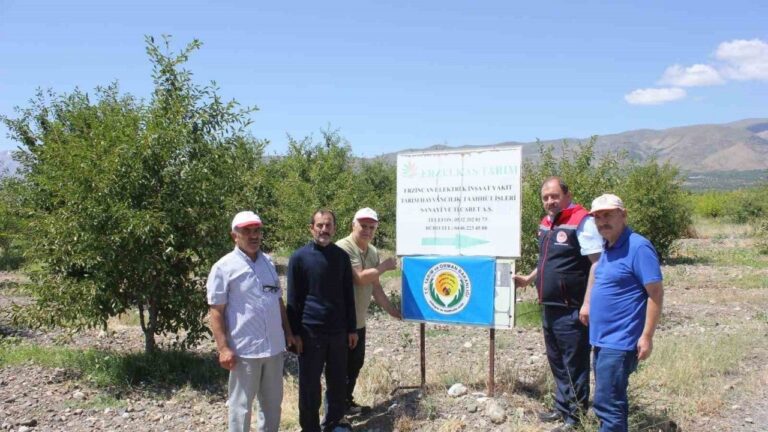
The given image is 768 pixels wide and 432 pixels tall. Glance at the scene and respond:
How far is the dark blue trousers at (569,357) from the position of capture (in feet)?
16.1

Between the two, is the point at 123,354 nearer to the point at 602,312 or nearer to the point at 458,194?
the point at 458,194

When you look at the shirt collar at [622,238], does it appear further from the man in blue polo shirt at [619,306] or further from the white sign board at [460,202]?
the white sign board at [460,202]

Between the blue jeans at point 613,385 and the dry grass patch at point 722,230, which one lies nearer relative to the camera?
the blue jeans at point 613,385

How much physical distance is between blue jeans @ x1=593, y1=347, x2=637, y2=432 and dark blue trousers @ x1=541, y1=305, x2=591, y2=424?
567 mm

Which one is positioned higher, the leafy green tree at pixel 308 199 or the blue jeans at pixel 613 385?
the leafy green tree at pixel 308 199

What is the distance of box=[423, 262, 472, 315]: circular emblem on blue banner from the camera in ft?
19.1

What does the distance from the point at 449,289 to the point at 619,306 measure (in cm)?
200

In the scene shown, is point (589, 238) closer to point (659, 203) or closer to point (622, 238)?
point (622, 238)

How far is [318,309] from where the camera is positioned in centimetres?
486

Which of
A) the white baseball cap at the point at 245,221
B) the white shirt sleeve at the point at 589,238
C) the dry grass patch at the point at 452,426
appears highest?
the white baseball cap at the point at 245,221

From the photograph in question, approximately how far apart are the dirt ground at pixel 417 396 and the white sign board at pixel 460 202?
1.45 m

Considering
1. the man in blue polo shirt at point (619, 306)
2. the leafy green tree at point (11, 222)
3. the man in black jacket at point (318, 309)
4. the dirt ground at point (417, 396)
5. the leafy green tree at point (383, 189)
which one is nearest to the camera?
the man in blue polo shirt at point (619, 306)

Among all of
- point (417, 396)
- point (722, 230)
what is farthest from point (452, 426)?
point (722, 230)

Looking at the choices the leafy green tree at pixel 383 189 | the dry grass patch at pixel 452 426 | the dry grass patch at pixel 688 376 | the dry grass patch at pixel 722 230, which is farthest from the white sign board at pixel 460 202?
the dry grass patch at pixel 722 230
